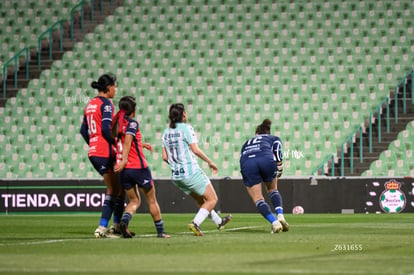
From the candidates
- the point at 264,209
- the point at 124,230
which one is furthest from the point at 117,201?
the point at 264,209

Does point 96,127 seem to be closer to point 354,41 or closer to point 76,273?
point 76,273

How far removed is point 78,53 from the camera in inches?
1182

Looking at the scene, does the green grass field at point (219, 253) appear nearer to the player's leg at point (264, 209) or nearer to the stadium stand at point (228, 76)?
the player's leg at point (264, 209)

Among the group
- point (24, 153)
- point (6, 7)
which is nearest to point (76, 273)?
point (24, 153)

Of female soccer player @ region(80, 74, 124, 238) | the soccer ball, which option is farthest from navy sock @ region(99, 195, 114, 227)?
the soccer ball

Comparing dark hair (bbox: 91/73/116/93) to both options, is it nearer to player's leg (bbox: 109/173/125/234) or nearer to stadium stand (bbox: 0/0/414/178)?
player's leg (bbox: 109/173/125/234)

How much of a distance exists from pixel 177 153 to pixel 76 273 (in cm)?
524

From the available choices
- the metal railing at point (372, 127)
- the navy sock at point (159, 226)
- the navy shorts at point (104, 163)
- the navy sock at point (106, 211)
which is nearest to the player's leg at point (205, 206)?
the navy sock at point (159, 226)

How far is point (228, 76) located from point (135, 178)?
16728 millimetres

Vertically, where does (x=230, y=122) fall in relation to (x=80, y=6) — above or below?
below

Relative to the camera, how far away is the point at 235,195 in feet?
76.0

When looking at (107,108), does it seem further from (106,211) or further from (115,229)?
(115,229)

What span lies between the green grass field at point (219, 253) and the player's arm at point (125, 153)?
3.14 feet

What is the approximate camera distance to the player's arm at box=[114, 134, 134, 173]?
37.8ft
